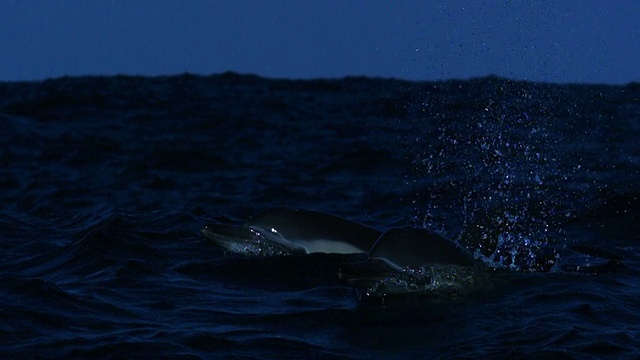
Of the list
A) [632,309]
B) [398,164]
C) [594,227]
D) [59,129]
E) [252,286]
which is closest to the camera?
[632,309]

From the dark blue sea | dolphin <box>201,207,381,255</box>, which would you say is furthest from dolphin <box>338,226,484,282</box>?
dolphin <box>201,207,381,255</box>

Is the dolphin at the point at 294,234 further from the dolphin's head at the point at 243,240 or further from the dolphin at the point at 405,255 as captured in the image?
the dolphin at the point at 405,255

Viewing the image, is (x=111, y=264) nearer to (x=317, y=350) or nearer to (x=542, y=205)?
(x=317, y=350)

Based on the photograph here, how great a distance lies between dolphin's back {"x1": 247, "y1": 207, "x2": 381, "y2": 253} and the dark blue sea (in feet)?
1.08

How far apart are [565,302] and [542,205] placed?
645 cm

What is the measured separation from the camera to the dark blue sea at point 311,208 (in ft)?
24.9

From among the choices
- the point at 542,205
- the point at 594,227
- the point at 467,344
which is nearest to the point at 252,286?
the point at 467,344

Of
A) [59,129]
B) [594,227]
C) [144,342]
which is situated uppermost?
[59,129]

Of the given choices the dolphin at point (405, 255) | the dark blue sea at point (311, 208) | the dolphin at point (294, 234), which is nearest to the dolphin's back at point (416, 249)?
the dolphin at point (405, 255)

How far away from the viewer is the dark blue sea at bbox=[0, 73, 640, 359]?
24.9 ft

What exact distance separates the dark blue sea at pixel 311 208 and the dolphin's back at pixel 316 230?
33cm

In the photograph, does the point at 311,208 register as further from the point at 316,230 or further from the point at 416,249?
the point at 416,249

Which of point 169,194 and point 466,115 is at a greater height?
point 466,115

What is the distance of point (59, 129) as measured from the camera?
1170 inches
